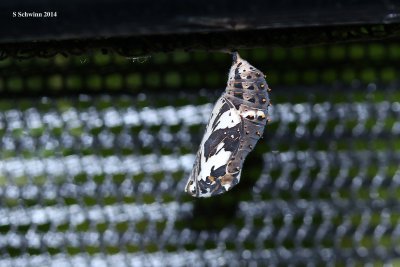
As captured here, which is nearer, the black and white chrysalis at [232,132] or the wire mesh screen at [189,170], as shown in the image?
the black and white chrysalis at [232,132]

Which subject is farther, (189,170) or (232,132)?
(189,170)

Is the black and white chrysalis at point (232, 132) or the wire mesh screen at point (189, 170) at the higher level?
the black and white chrysalis at point (232, 132)

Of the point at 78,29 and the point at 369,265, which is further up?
the point at 78,29

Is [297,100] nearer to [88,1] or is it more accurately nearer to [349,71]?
[349,71]

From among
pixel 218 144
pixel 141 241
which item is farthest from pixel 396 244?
pixel 218 144

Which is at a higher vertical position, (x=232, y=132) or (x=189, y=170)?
(x=232, y=132)
